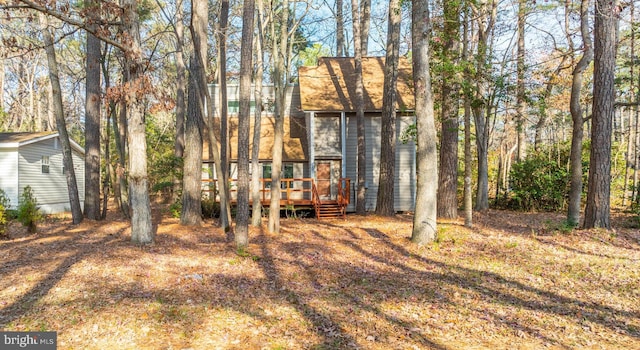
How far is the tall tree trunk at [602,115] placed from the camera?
10086mm

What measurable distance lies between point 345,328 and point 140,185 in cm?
617

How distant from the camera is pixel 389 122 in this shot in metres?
15.6

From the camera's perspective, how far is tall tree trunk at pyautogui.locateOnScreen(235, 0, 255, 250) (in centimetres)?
918

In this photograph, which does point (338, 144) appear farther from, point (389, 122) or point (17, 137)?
point (17, 137)

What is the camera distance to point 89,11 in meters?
8.16

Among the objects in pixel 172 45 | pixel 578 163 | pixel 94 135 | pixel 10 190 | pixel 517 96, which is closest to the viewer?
pixel 578 163

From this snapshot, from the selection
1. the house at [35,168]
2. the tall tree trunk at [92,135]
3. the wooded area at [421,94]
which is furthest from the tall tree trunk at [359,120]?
the house at [35,168]

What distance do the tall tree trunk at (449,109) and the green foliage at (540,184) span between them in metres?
6.75

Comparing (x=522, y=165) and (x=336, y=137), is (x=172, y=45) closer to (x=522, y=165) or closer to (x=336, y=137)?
(x=336, y=137)

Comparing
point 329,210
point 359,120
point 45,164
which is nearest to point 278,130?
point 329,210

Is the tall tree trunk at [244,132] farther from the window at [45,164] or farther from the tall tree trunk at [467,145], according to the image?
the window at [45,164]

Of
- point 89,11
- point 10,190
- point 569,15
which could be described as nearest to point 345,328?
point 89,11

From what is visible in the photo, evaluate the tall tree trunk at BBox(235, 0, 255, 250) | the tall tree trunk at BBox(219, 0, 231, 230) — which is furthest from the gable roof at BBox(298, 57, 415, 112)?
the tall tree trunk at BBox(235, 0, 255, 250)
